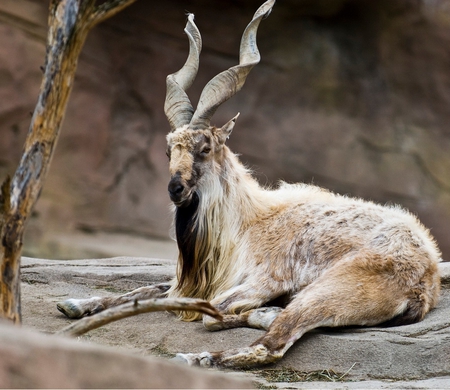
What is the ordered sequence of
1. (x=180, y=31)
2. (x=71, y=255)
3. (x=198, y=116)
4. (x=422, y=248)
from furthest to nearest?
(x=180, y=31) → (x=71, y=255) → (x=198, y=116) → (x=422, y=248)

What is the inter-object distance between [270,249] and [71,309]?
4.66 feet

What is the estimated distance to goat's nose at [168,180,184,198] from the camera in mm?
5281

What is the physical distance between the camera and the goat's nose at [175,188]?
5281 millimetres

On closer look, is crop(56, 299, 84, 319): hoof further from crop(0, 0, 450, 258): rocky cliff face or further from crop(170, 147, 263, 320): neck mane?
crop(0, 0, 450, 258): rocky cliff face

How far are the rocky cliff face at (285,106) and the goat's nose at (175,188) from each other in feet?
19.8

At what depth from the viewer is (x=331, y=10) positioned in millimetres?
11828

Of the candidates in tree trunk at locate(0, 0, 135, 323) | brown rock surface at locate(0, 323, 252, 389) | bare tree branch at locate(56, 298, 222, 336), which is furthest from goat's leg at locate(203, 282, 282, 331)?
brown rock surface at locate(0, 323, 252, 389)

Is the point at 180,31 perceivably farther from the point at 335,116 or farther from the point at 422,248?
the point at 422,248

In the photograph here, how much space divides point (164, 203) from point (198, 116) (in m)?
6.06

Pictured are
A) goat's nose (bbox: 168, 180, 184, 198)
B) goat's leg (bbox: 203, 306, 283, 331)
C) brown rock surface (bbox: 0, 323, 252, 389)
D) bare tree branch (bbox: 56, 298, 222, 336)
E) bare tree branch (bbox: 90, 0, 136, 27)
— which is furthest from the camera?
goat's nose (bbox: 168, 180, 184, 198)

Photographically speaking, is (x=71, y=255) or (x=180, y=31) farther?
(x=180, y=31)

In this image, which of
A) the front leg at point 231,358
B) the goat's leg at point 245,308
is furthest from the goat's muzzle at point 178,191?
the front leg at point 231,358

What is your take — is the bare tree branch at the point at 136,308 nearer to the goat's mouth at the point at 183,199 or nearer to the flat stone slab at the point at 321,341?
the flat stone slab at the point at 321,341

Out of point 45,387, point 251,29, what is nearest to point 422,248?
point 251,29
